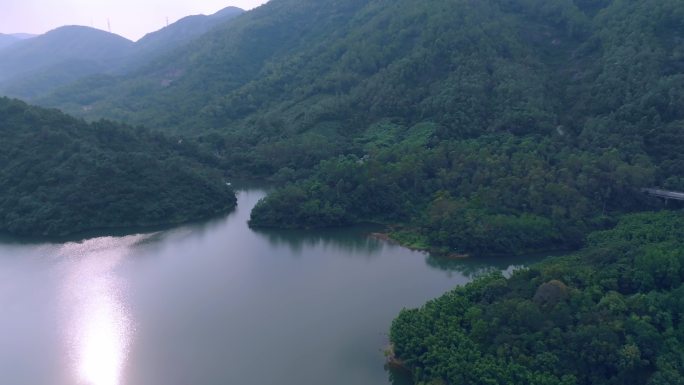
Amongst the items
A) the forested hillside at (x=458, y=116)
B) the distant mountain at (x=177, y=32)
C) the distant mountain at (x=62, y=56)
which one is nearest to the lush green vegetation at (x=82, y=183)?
the forested hillside at (x=458, y=116)

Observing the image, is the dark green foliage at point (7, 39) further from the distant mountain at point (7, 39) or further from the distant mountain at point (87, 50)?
the distant mountain at point (87, 50)

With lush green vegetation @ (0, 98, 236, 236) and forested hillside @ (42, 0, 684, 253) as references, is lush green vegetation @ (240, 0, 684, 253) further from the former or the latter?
lush green vegetation @ (0, 98, 236, 236)

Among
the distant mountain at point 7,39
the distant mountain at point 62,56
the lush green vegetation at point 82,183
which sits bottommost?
the lush green vegetation at point 82,183

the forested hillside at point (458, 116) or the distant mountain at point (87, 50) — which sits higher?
the distant mountain at point (87, 50)

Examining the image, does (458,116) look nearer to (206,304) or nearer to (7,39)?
(206,304)

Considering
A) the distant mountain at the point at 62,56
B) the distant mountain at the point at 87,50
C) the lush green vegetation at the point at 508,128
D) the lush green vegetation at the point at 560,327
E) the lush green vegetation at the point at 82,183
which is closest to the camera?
the lush green vegetation at the point at 560,327

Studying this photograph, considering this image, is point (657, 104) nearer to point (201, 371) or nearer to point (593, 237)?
point (593, 237)
